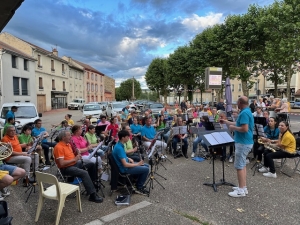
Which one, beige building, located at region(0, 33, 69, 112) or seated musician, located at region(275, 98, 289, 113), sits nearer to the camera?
seated musician, located at region(275, 98, 289, 113)

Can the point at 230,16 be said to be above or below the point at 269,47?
above

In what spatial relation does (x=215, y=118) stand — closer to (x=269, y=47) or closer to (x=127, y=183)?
(x=127, y=183)

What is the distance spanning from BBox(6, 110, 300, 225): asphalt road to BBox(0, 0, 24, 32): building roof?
324 centimetres

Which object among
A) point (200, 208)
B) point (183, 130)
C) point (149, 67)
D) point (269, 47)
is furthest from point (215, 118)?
point (149, 67)

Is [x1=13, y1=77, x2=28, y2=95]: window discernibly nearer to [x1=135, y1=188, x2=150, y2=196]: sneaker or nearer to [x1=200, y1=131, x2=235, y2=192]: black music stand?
[x1=135, y1=188, x2=150, y2=196]: sneaker

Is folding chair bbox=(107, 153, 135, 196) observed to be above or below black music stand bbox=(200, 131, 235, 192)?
below

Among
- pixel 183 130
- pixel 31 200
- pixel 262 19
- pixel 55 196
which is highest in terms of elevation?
pixel 262 19

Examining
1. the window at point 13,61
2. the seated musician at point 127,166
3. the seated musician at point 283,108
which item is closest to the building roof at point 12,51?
the window at point 13,61

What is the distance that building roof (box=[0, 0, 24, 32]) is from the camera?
2.80 m

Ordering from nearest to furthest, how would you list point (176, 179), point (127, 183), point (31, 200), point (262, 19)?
1. point (31, 200)
2. point (127, 183)
3. point (176, 179)
4. point (262, 19)

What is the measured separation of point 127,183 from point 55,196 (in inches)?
63.9

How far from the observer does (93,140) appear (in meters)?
6.90

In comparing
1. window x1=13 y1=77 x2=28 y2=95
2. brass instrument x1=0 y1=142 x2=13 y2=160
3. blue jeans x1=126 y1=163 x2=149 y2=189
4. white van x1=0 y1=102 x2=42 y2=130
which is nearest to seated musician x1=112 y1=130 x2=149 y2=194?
blue jeans x1=126 y1=163 x2=149 y2=189

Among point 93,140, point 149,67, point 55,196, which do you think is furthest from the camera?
point 149,67
